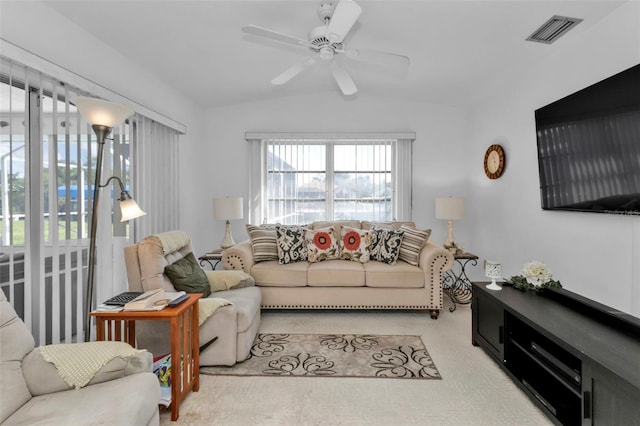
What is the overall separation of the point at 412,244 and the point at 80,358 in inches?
120

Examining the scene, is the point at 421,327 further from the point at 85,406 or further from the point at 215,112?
the point at 215,112

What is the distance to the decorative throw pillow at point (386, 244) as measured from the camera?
11.9ft

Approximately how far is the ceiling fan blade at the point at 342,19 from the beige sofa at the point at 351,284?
2189mm

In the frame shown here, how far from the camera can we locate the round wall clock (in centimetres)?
371

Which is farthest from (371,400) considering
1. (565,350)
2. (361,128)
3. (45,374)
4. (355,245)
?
(361,128)

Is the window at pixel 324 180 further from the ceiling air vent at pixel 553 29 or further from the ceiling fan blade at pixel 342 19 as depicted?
the ceiling fan blade at pixel 342 19

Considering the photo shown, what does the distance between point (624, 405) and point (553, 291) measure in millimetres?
1201

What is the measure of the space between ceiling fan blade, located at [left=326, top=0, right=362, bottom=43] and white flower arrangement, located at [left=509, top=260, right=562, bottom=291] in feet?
7.29

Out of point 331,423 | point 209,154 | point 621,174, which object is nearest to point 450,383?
point 331,423

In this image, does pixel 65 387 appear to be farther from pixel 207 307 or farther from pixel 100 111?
pixel 100 111

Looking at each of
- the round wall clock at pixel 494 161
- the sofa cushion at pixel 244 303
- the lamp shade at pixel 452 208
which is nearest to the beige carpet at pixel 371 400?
the sofa cushion at pixel 244 303

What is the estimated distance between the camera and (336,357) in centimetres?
257

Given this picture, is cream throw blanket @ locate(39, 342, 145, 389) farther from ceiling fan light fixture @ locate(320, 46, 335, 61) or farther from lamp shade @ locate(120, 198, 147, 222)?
ceiling fan light fixture @ locate(320, 46, 335, 61)

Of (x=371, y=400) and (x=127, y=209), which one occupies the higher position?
(x=127, y=209)
